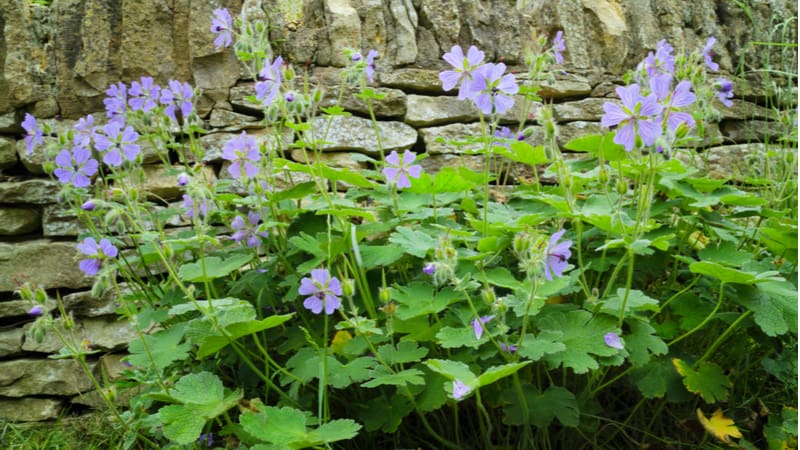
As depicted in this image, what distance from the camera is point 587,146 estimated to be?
5.79 feet

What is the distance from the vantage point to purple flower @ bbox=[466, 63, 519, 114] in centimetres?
141

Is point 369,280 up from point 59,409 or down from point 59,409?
→ up

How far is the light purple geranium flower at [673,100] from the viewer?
1.27 m

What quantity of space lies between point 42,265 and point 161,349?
1272 millimetres

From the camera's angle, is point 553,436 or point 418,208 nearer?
point 553,436

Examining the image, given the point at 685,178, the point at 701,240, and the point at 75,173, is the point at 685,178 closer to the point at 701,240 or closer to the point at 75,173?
the point at 701,240

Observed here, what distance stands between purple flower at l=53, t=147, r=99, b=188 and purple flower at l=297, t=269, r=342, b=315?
2.57ft

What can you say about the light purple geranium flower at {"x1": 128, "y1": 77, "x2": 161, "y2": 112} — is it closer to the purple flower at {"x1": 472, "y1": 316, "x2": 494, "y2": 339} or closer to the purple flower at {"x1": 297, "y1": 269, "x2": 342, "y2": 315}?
the purple flower at {"x1": 297, "y1": 269, "x2": 342, "y2": 315}

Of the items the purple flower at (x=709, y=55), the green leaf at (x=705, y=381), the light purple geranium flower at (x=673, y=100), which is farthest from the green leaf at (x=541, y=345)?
the purple flower at (x=709, y=55)

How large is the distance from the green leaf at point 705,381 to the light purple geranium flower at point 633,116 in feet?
1.91

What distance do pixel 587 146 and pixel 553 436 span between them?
2.34 ft

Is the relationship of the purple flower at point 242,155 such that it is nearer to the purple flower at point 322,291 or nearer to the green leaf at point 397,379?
the purple flower at point 322,291

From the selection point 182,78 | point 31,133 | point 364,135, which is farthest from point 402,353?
point 182,78

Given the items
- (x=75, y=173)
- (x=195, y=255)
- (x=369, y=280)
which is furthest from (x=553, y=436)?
(x=75, y=173)
